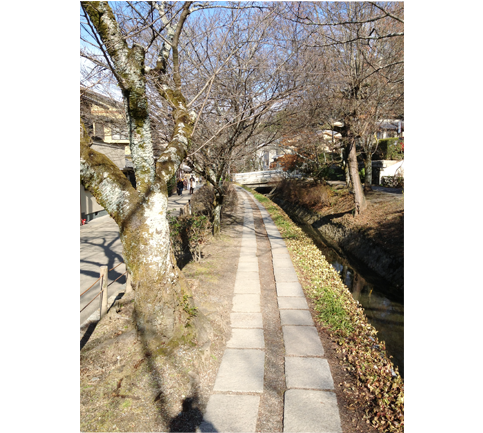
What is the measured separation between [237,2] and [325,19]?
5.55 metres

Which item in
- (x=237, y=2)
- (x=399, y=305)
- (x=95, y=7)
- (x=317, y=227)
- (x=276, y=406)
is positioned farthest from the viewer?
(x=317, y=227)

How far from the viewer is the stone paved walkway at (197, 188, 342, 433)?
3031 millimetres

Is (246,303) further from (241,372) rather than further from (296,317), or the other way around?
(241,372)

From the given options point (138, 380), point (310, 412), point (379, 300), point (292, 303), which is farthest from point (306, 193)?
point (138, 380)

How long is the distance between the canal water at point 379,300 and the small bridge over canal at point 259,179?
20725 mm

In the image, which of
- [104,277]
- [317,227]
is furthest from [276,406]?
[317,227]

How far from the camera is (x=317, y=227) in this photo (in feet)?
51.2

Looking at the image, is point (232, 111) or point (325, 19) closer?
point (232, 111)

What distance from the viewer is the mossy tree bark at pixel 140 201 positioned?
3850 mm

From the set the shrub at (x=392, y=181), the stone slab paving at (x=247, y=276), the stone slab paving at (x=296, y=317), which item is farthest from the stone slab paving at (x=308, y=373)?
the shrub at (x=392, y=181)

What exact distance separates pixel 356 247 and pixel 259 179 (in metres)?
23.6

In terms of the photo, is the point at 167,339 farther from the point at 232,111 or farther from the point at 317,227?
the point at 317,227

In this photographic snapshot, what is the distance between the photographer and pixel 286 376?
3707mm

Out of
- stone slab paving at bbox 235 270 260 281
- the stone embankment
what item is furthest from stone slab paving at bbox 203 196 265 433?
the stone embankment
